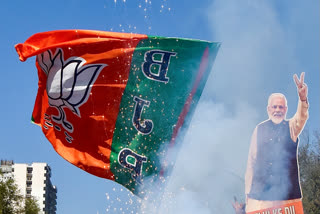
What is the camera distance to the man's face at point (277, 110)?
2375 cm

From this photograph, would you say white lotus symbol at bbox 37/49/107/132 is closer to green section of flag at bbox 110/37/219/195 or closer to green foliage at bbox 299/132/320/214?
green section of flag at bbox 110/37/219/195

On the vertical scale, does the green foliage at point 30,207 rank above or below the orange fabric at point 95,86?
above

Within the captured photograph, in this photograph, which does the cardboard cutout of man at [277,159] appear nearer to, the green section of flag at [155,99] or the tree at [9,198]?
the green section of flag at [155,99]

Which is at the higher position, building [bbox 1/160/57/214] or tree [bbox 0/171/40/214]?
building [bbox 1/160/57/214]

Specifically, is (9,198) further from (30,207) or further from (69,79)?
(69,79)

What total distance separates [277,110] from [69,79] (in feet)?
30.4

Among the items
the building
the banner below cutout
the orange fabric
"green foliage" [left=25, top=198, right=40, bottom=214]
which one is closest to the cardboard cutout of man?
the banner below cutout

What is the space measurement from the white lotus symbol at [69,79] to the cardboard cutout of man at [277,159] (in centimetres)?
845

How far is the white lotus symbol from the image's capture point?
1830cm

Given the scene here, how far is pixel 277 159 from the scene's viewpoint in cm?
2338

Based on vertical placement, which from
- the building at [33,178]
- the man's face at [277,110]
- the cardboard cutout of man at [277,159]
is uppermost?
the building at [33,178]

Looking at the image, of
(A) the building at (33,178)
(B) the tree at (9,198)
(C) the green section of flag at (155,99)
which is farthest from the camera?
(A) the building at (33,178)

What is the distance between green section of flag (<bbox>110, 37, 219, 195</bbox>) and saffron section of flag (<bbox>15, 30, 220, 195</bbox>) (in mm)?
29

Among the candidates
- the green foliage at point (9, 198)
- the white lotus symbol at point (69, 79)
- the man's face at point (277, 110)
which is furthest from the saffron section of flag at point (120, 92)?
the green foliage at point (9, 198)
